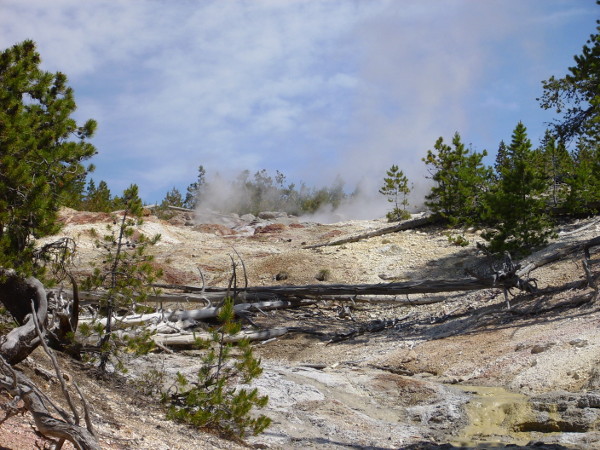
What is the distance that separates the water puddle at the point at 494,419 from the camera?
23.4ft

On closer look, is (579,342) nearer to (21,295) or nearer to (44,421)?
(21,295)

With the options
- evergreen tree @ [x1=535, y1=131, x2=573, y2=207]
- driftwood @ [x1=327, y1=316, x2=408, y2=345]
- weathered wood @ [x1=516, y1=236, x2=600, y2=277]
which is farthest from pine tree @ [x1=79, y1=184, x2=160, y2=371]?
evergreen tree @ [x1=535, y1=131, x2=573, y2=207]

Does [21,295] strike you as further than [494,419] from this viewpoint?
No

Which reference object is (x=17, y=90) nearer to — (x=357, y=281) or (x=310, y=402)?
(x=310, y=402)

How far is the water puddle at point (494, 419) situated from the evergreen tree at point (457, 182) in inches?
483

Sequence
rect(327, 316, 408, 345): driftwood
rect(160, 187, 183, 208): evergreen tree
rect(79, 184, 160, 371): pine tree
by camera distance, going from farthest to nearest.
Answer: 1. rect(160, 187, 183, 208): evergreen tree
2. rect(327, 316, 408, 345): driftwood
3. rect(79, 184, 160, 371): pine tree

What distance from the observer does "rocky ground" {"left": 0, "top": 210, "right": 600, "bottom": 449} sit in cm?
706

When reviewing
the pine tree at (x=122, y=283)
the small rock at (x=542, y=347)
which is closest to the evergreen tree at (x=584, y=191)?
the small rock at (x=542, y=347)

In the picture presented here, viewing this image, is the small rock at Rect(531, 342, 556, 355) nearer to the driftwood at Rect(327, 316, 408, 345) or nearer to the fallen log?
the driftwood at Rect(327, 316, 408, 345)

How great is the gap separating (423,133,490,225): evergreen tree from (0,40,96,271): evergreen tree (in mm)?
13930

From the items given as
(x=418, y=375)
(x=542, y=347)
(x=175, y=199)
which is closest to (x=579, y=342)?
(x=542, y=347)

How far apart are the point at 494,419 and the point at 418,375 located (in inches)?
114

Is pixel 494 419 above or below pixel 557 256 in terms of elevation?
below

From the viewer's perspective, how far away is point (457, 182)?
2362 centimetres
